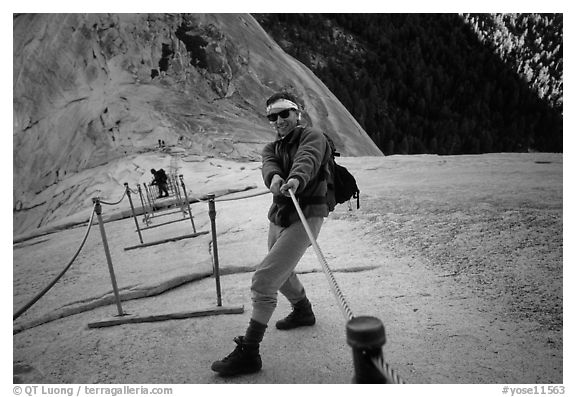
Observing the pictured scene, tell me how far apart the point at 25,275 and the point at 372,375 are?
242 inches

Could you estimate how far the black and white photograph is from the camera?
2529 mm

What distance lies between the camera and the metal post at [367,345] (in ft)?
3.90

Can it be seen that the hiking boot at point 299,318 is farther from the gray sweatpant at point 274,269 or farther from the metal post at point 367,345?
the metal post at point 367,345

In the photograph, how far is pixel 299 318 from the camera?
9.95ft

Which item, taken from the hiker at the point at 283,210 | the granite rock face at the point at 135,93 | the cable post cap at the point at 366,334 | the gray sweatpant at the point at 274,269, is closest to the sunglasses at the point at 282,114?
the hiker at the point at 283,210

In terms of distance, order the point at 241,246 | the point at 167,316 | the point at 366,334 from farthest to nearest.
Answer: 1. the point at 241,246
2. the point at 167,316
3. the point at 366,334

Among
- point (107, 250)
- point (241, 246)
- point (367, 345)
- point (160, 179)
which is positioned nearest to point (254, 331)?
point (367, 345)

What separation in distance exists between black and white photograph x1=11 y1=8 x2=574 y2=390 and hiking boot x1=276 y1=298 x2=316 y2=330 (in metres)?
0.02

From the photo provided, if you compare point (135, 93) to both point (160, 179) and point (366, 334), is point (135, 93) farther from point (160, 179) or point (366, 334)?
point (366, 334)

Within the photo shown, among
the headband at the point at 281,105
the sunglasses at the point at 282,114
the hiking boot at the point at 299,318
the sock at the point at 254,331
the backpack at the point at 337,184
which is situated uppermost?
the headband at the point at 281,105

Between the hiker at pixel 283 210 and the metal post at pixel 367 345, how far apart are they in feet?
4.08

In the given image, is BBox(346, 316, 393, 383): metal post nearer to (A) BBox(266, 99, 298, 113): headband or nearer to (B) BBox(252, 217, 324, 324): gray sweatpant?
(B) BBox(252, 217, 324, 324): gray sweatpant

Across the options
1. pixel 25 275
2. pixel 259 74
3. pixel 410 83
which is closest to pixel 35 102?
pixel 259 74

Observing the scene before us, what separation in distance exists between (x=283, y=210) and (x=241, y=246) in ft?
9.72
